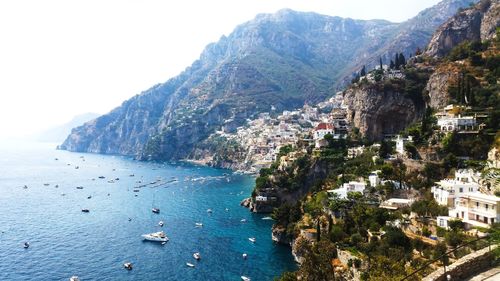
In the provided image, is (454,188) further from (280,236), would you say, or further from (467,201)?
(280,236)

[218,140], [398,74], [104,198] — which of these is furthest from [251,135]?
[398,74]

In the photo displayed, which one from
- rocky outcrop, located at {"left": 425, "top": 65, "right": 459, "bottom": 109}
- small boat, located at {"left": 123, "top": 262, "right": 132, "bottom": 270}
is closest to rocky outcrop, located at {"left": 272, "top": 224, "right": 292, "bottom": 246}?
Answer: small boat, located at {"left": 123, "top": 262, "right": 132, "bottom": 270}

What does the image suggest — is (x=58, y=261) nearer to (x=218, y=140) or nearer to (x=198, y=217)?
(x=198, y=217)

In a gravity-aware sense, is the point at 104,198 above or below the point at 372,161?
below

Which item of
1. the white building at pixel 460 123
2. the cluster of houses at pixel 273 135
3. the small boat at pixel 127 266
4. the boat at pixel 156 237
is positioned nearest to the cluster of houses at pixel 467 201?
the white building at pixel 460 123

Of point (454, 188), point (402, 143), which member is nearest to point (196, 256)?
point (454, 188)

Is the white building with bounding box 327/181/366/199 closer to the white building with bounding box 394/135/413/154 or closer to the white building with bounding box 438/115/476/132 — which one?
the white building with bounding box 394/135/413/154
